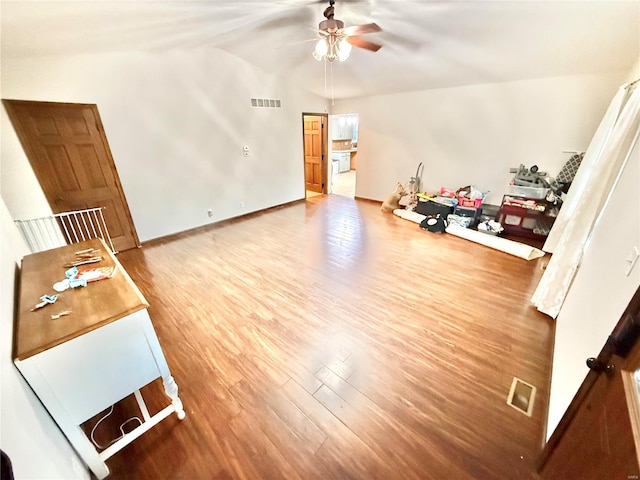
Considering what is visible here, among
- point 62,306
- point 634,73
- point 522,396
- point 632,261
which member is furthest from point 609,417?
→ point 634,73

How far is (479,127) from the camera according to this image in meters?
4.53

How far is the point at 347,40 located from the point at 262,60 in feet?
7.59

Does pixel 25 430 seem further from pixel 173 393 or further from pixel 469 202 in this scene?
pixel 469 202

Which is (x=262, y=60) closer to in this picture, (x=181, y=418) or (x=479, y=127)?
(x=479, y=127)

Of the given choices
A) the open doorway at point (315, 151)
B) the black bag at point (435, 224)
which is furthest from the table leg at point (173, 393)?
the open doorway at point (315, 151)

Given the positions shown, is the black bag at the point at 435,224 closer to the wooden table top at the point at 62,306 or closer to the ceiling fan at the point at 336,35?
the ceiling fan at the point at 336,35

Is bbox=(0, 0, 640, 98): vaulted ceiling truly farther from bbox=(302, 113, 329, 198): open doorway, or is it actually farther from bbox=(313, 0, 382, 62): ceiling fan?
bbox=(302, 113, 329, 198): open doorway

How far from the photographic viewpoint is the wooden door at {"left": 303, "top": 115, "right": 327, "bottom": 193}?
645cm

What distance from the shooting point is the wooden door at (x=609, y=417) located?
0.78 m

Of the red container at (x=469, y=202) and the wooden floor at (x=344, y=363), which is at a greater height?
the red container at (x=469, y=202)

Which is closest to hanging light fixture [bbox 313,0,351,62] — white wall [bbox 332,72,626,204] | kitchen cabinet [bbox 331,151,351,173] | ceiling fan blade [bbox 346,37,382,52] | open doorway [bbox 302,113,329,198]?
ceiling fan blade [bbox 346,37,382,52]

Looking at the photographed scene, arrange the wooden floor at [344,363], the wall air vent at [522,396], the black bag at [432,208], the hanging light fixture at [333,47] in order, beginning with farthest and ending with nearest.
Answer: the black bag at [432,208] < the hanging light fixture at [333,47] < the wall air vent at [522,396] < the wooden floor at [344,363]

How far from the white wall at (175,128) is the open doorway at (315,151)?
561 millimetres

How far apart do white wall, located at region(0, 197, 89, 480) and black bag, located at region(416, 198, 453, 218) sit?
5028mm
